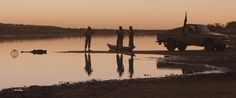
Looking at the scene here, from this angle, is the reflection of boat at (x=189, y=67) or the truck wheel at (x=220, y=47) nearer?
the reflection of boat at (x=189, y=67)

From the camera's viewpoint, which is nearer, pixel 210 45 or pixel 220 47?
pixel 210 45

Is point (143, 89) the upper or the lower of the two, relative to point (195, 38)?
lower

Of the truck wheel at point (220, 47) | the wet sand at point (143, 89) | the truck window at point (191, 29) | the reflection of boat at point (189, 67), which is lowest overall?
the truck wheel at point (220, 47)

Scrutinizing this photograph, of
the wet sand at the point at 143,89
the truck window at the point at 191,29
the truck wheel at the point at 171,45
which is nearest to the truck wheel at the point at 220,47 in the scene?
the truck window at the point at 191,29

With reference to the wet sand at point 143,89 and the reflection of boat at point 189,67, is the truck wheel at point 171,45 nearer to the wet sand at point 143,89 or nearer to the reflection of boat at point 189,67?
the reflection of boat at point 189,67

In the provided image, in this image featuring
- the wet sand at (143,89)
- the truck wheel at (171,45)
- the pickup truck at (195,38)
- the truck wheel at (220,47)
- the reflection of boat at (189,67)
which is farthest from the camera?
the truck wheel at (171,45)

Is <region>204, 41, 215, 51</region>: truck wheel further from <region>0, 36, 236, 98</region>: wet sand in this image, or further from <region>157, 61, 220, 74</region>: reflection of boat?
<region>0, 36, 236, 98</region>: wet sand

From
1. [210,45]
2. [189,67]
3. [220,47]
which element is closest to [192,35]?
[210,45]

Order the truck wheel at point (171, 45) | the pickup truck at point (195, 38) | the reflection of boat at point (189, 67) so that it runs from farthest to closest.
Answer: the truck wheel at point (171, 45) < the pickup truck at point (195, 38) < the reflection of boat at point (189, 67)

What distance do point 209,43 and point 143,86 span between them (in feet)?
71.5

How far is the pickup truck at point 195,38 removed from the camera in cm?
3700

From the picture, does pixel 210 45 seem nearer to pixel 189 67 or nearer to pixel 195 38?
pixel 195 38

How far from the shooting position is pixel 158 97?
13.6 meters

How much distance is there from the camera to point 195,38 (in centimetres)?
3762
